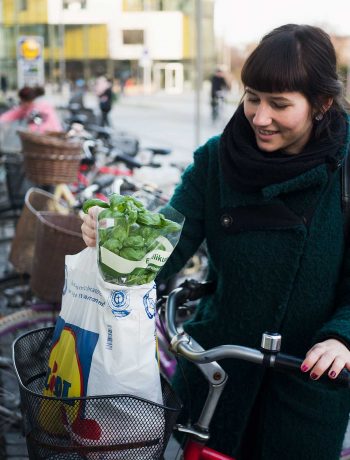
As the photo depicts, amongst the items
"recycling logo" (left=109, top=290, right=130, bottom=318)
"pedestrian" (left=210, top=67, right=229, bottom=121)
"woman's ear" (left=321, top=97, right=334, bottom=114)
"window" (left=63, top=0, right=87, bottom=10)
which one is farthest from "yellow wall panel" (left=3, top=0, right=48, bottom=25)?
"recycling logo" (left=109, top=290, right=130, bottom=318)

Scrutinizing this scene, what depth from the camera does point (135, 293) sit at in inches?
55.4

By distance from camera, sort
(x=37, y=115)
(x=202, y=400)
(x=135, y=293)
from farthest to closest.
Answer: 1. (x=37, y=115)
2. (x=202, y=400)
3. (x=135, y=293)

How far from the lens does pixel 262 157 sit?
184cm

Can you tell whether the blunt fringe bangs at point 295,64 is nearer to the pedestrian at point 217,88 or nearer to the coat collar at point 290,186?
the coat collar at point 290,186

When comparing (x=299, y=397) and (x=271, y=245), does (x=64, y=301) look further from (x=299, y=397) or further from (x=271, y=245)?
(x=299, y=397)

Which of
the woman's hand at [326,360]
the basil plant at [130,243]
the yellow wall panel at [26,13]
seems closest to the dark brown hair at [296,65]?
the basil plant at [130,243]

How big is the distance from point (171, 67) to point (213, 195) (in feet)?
214

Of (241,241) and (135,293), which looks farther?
(241,241)

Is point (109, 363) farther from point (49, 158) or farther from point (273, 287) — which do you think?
point (49, 158)

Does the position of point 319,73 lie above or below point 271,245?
above

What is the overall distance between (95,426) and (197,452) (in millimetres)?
447

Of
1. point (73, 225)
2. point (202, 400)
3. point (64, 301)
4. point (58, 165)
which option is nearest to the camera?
point (64, 301)

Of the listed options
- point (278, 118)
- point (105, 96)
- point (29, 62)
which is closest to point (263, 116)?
point (278, 118)

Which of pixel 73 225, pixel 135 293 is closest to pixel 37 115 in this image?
pixel 73 225
